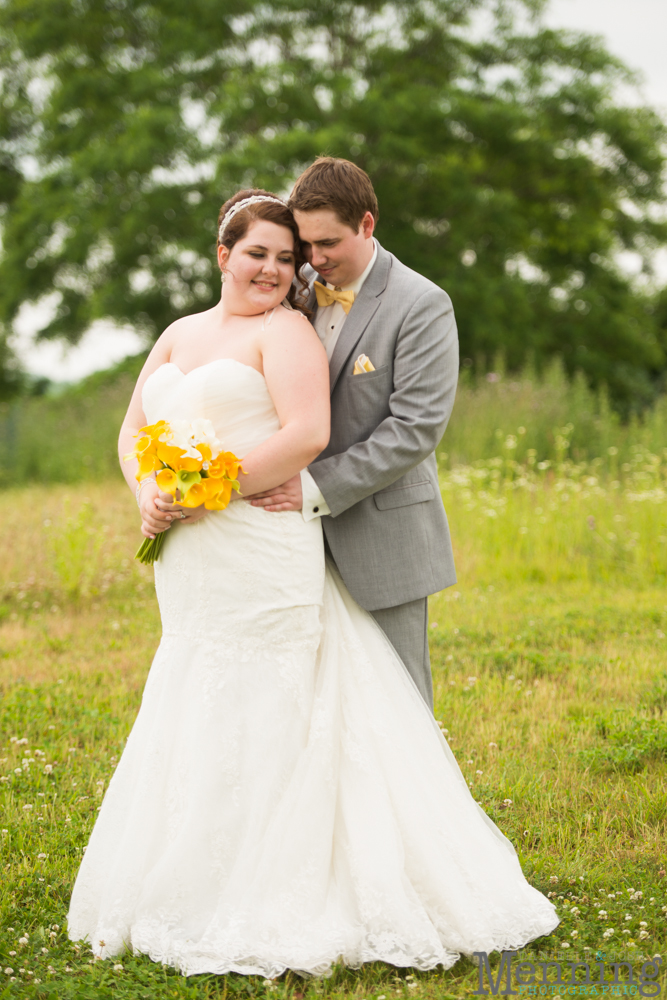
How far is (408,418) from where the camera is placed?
3.15m

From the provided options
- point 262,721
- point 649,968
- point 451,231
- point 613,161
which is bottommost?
point 649,968

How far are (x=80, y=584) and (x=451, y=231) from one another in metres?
13.7

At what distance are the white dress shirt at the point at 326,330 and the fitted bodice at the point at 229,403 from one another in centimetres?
23

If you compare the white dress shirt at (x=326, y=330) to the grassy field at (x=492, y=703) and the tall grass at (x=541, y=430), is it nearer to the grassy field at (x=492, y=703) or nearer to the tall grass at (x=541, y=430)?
the grassy field at (x=492, y=703)

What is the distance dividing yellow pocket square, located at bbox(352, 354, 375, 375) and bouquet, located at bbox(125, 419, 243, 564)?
0.63 metres

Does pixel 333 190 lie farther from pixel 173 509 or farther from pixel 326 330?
pixel 173 509

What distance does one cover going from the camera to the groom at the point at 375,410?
10.2 feet

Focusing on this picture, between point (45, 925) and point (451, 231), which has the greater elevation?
point (451, 231)

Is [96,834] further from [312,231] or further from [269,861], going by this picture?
[312,231]

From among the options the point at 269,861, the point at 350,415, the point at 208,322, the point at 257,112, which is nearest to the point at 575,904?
the point at 269,861

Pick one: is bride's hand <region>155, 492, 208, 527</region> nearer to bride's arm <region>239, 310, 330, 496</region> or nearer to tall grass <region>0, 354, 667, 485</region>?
bride's arm <region>239, 310, 330, 496</region>

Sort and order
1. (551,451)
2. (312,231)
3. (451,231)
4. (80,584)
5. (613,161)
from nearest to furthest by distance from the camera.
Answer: (312,231) → (80,584) → (551,451) → (451,231) → (613,161)

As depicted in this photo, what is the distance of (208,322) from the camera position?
3256 mm

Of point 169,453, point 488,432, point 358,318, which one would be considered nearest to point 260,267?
point 358,318
